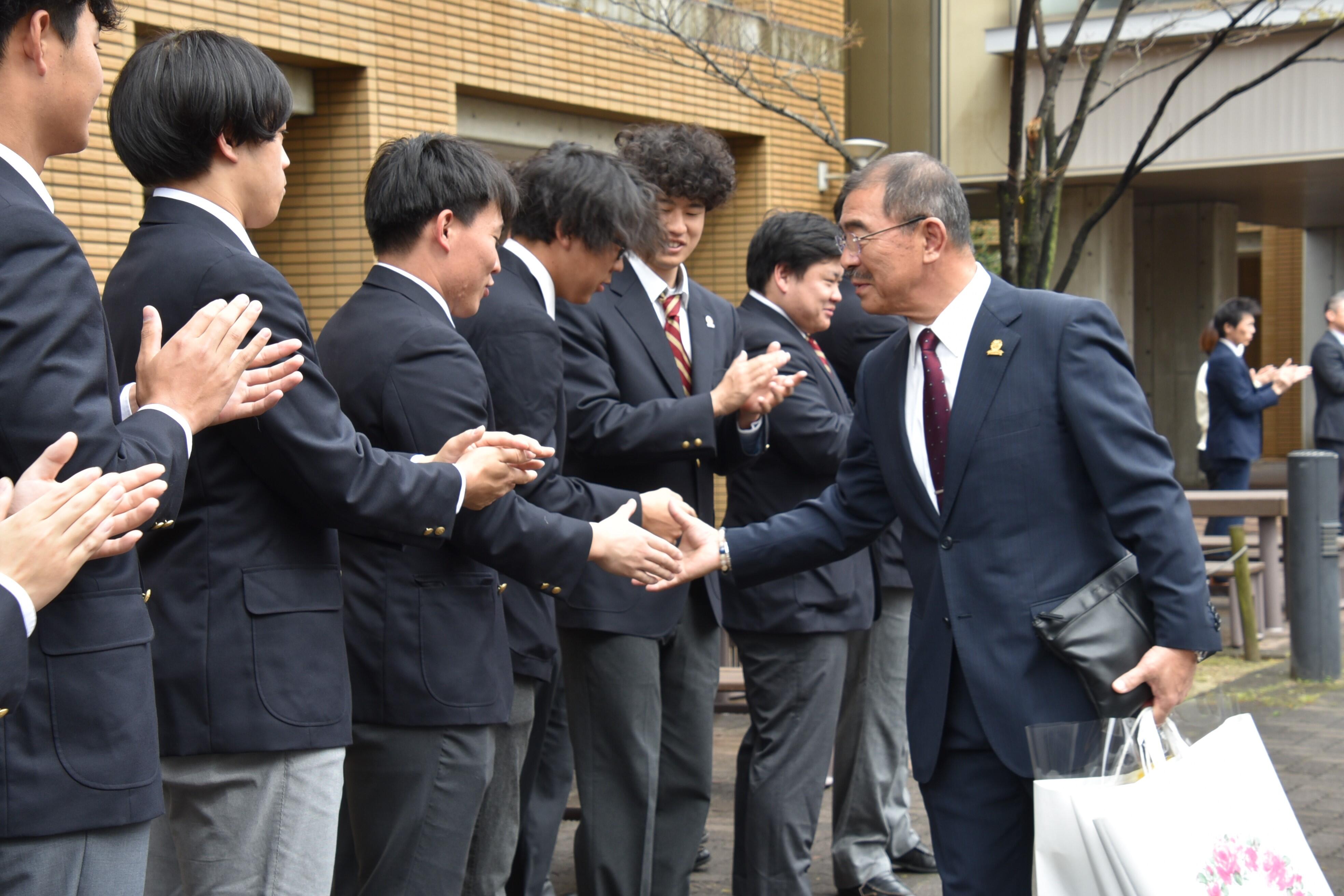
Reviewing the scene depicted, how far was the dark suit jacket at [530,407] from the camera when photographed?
3.37 m

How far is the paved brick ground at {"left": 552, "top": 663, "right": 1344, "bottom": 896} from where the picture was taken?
4.93m

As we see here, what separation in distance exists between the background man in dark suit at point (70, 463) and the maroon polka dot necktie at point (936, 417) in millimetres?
1696

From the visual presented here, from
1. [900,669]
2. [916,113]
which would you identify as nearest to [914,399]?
[900,669]

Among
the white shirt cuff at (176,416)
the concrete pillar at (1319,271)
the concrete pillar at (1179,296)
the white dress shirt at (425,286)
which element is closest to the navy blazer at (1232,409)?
the concrete pillar at (1179,296)

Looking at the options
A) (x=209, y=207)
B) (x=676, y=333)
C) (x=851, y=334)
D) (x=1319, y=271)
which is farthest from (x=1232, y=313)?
(x=1319, y=271)

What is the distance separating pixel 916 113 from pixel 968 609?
13045 mm

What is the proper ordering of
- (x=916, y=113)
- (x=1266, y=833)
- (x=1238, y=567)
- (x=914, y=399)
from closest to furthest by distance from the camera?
(x=1266, y=833) < (x=914, y=399) < (x=1238, y=567) < (x=916, y=113)

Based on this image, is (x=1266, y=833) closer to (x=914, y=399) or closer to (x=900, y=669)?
(x=914, y=399)

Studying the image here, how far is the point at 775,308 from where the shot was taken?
185 inches

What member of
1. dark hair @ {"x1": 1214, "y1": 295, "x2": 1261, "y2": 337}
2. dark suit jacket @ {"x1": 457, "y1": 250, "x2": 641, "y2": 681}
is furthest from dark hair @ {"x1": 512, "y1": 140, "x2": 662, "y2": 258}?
dark hair @ {"x1": 1214, "y1": 295, "x2": 1261, "y2": 337}

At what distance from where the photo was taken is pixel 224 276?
2.44 meters

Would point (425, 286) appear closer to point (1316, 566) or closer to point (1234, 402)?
point (1316, 566)

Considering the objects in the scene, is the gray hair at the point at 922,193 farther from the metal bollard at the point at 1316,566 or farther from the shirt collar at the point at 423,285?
the metal bollard at the point at 1316,566

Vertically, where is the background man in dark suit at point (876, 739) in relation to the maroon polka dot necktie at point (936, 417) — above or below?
below
